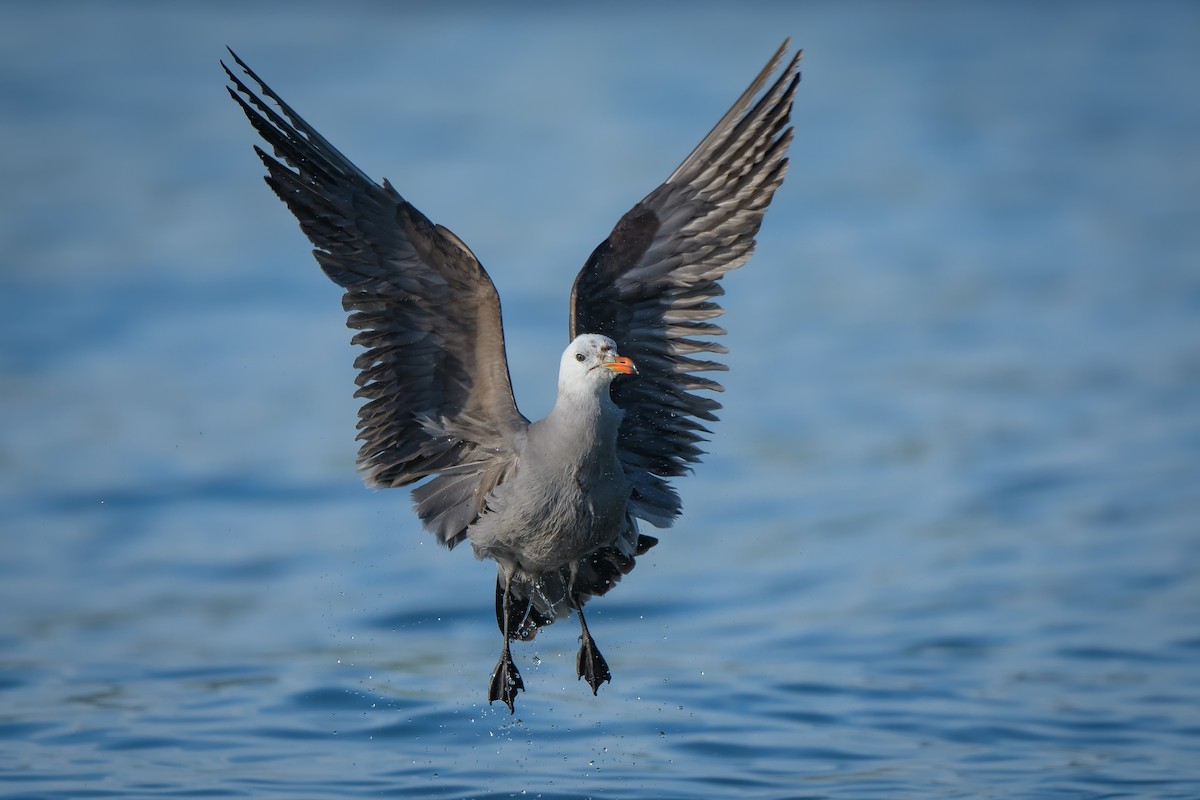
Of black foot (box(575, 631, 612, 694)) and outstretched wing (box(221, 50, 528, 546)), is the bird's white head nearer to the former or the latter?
outstretched wing (box(221, 50, 528, 546))

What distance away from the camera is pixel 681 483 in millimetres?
14820

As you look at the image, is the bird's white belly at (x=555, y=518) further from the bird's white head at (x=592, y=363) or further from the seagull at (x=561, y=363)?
the bird's white head at (x=592, y=363)

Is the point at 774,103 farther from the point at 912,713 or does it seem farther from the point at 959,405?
the point at 959,405

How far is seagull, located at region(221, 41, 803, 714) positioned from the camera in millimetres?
7926

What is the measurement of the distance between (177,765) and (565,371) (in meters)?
3.32

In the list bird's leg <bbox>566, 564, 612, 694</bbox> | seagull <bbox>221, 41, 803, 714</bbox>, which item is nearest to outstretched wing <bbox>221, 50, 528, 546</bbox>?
seagull <bbox>221, 41, 803, 714</bbox>

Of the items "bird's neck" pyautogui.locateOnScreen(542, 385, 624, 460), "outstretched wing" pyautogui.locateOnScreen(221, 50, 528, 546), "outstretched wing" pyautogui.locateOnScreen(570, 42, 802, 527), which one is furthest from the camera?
"outstretched wing" pyautogui.locateOnScreen(570, 42, 802, 527)

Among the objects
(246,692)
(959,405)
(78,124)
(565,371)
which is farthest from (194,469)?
(78,124)

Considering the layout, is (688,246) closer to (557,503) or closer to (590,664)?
(557,503)

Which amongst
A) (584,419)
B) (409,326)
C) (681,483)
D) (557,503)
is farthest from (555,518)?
(681,483)

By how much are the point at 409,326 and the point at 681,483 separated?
22.7 feet

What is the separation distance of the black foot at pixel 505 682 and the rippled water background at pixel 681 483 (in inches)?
31.9

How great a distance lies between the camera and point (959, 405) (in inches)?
628

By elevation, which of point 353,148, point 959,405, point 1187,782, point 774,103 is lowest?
point 1187,782
